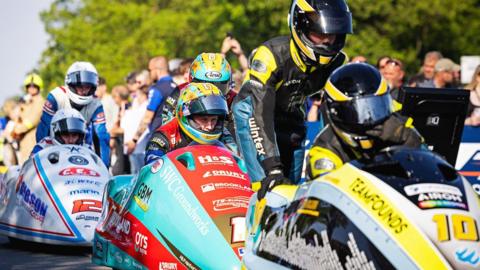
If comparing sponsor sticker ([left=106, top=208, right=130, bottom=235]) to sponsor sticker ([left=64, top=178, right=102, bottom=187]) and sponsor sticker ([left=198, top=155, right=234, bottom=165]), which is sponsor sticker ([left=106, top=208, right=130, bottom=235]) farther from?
sponsor sticker ([left=64, top=178, right=102, bottom=187])

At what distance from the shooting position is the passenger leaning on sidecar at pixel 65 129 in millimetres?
13219

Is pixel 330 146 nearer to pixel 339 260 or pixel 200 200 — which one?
pixel 339 260

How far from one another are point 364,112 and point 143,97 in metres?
13.1

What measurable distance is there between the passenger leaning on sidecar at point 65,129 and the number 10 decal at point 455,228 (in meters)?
8.15

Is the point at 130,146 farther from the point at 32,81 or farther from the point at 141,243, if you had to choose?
the point at 141,243

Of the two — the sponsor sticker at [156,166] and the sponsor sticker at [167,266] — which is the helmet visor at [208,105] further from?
the sponsor sticker at [167,266]

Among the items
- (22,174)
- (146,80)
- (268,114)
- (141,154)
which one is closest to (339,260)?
(268,114)

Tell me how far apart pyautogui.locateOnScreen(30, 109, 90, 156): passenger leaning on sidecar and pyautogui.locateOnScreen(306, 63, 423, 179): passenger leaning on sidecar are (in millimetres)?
7050

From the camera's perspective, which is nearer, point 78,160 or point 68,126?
point 78,160

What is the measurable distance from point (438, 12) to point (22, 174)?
3811 cm

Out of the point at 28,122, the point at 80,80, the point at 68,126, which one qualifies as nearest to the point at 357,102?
the point at 68,126

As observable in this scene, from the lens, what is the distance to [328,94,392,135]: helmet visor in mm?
6188

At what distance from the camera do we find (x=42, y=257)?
11438 millimetres

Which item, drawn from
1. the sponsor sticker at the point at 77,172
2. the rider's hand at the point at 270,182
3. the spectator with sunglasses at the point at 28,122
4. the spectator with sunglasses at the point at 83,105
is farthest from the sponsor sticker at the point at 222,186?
the spectator with sunglasses at the point at 28,122
